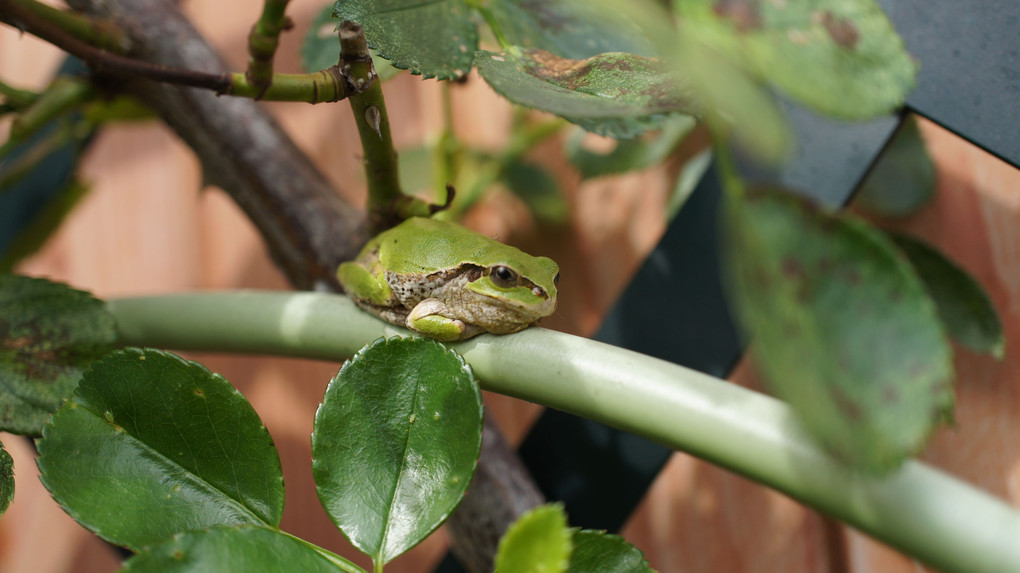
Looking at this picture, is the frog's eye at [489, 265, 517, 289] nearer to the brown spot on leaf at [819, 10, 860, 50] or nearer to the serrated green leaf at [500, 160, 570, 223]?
the serrated green leaf at [500, 160, 570, 223]

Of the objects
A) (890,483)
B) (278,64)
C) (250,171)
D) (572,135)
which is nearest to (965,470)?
(890,483)

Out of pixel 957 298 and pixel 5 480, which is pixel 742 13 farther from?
pixel 5 480

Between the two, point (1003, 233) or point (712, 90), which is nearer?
point (712, 90)

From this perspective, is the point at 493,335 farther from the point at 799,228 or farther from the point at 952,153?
the point at 952,153

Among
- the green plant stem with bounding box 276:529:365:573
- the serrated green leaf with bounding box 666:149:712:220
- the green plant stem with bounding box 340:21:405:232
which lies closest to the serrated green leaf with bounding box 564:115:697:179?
the serrated green leaf with bounding box 666:149:712:220

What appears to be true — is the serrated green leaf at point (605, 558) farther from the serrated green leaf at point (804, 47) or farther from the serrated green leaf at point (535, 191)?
the serrated green leaf at point (535, 191)

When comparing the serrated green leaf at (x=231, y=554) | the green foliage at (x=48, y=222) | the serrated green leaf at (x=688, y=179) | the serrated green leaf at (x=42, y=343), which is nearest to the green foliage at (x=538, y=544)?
the serrated green leaf at (x=231, y=554)

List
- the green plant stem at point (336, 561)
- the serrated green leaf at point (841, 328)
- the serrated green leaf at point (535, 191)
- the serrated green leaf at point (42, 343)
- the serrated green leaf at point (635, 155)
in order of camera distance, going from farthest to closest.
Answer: the serrated green leaf at point (535, 191)
the serrated green leaf at point (635, 155)
the serrated green leaf at point (42, 343)
the green plant stem at point (336, 561)
the serrated green leaf at point (841, 328)
